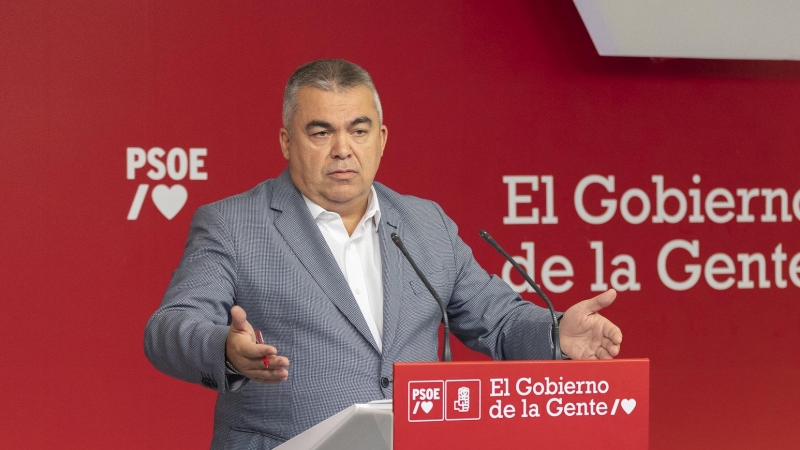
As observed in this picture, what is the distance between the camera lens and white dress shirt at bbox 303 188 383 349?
2168mm

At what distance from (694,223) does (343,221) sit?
6.13 ft

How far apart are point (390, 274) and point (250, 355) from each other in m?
0.65

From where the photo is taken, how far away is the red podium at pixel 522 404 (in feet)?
4.73

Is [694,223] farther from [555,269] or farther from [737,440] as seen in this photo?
[737,440]

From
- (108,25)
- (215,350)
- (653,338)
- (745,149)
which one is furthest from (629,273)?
(215,350)

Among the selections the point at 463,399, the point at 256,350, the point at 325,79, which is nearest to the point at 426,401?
the point at 463,399

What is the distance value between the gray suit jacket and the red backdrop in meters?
1.17

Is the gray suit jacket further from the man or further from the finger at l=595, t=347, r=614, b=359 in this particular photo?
the finger at l=595, t=347, r=614, b=359

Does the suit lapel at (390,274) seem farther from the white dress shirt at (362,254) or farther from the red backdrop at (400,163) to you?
the red backdrop at (400,163)

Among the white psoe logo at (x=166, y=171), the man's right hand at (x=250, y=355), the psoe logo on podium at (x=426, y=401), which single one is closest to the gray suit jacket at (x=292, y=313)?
the man's right hand at (x=250, y=355)

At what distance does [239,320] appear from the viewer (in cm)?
161

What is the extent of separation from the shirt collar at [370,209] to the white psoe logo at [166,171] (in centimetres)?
117

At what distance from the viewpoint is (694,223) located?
373 centimetres

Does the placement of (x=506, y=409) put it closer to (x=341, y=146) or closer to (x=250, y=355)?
(x=250, y=355)
